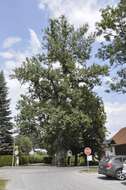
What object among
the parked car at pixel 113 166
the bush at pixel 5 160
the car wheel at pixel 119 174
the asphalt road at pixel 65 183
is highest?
the bush at pixel 5 160

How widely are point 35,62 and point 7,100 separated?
35.1 feet

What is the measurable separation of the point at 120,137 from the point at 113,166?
133 ft

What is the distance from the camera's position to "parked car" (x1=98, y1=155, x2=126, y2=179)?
27234 mm

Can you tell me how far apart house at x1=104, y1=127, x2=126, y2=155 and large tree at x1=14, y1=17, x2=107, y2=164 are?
6.54m

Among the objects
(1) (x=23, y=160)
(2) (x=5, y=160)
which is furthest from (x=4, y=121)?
(1) (x=23, y=160)

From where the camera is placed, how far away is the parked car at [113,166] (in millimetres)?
27234

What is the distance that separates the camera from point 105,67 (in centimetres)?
5803

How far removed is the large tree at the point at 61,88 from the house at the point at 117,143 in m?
6.54

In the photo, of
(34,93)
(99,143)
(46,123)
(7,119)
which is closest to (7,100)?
(7,119)

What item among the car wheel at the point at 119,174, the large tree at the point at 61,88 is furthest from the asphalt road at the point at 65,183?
the large tree at the point at 61,88

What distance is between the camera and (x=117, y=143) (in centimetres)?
6550

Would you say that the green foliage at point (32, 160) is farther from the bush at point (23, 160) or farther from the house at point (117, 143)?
the house at point (117, 143)

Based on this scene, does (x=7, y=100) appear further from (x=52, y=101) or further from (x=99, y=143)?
(x=99, y=143)

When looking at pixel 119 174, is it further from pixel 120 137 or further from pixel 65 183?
pixel 120 137
